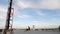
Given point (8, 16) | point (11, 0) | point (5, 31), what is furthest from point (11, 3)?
point (5, 31)

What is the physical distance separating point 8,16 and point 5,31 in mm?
3840

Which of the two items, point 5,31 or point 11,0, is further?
point 5,31

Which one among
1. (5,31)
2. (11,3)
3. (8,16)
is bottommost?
(5,31)

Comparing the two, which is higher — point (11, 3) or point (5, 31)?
point (11, 3)

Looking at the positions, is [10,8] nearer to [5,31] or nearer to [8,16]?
[8,16]

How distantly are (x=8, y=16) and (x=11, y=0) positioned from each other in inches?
164

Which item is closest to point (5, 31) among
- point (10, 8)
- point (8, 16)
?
point (8, 16)

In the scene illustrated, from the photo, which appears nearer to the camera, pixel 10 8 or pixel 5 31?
pixel 10 8

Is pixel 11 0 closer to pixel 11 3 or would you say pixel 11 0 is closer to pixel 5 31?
pixel 11 3

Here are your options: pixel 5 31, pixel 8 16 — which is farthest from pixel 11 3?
pixel 5 31

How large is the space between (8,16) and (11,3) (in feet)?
11.0

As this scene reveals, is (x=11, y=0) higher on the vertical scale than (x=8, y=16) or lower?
higher

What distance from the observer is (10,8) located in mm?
29359

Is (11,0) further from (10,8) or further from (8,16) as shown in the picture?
(8,16)
